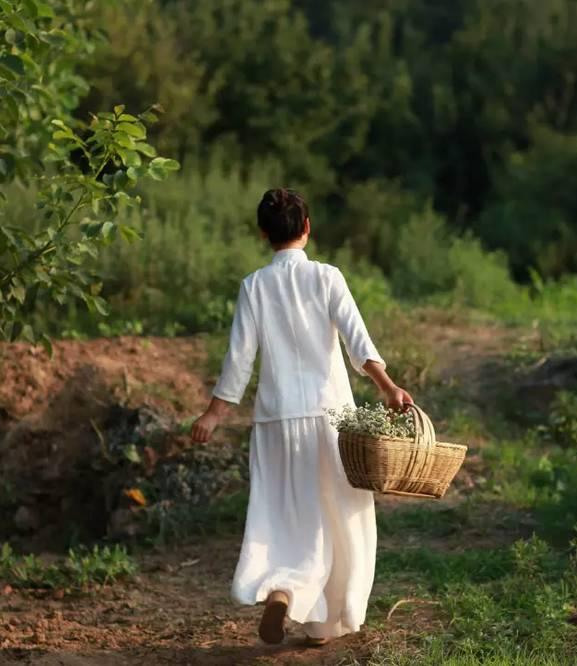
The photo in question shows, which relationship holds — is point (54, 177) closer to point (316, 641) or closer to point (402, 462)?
point (402, 462)

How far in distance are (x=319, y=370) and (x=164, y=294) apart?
237 inches

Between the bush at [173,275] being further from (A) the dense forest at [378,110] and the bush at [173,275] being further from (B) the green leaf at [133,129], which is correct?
(B) the green leaf at [133,129]

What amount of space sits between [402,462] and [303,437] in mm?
485

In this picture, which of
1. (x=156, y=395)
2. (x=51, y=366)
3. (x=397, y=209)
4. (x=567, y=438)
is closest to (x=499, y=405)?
(x=567, y=438)

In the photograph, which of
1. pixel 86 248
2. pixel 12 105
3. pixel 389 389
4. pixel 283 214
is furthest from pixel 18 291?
pixel 389 389

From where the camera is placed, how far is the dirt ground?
242 inches

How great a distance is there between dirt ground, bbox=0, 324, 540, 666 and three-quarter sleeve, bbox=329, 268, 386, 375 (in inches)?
45.7

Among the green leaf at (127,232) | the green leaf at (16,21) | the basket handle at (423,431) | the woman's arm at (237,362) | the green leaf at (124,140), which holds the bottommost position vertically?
the basket handle at (423,431)

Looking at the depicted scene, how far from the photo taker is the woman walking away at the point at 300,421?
582 cm

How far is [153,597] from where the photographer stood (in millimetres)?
7367

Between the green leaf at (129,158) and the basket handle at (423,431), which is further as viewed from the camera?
the green leaf at (129,158)

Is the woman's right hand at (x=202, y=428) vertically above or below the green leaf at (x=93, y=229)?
below

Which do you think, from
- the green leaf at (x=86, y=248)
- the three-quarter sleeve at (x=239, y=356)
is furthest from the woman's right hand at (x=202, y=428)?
the green leaf at (x=86, y=248)

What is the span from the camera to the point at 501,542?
25.0 ft
